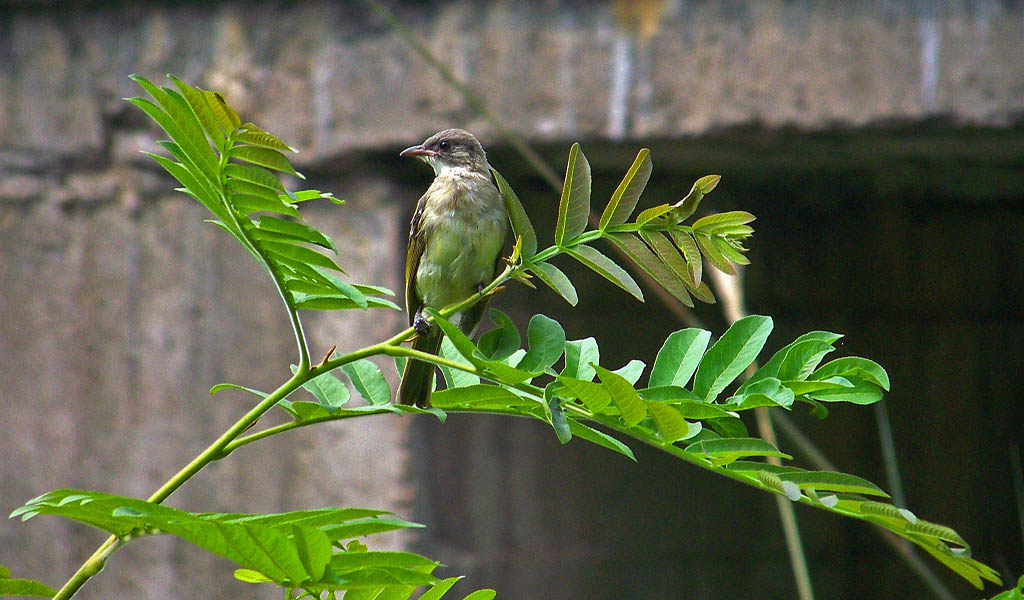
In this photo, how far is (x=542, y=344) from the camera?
92 cm

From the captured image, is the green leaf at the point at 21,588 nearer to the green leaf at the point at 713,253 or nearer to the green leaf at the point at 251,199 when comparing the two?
the green leaf at the point at 251,199

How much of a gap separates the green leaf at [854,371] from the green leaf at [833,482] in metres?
0.07

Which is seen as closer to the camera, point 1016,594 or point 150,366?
point 1016,594

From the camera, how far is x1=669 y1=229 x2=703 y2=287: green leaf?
864 mm

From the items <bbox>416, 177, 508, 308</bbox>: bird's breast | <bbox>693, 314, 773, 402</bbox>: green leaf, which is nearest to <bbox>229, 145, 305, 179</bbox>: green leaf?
<bbox>693, 314, 773, 402</bbox>: green leaf

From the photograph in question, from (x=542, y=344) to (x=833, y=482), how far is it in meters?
0.25

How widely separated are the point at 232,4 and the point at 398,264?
0.62 meters

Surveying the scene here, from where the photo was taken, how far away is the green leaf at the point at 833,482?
2.59ft

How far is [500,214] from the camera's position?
1583 millimetres

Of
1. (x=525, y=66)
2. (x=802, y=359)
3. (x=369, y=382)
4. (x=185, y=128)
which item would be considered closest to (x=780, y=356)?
(x=802, y=359)

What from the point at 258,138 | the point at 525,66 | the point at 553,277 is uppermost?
the point at 525,66

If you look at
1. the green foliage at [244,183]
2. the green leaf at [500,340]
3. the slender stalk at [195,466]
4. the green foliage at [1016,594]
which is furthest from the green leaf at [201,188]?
the green foliage at [1016,594]

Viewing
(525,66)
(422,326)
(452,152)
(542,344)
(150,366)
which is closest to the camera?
(542,344)

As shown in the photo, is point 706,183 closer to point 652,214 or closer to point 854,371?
point 652,214
